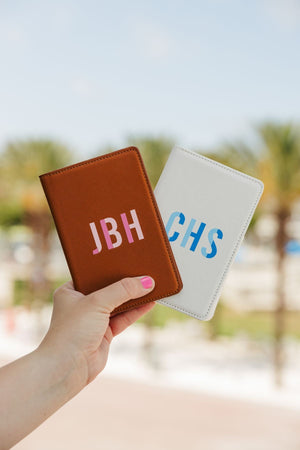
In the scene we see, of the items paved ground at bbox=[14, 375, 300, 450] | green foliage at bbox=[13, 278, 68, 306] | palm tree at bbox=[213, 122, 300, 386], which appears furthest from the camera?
green foliage at bbox=[13, 278, 68, 306]

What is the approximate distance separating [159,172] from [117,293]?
8597mm

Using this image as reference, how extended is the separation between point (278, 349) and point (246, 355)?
315 centimetres

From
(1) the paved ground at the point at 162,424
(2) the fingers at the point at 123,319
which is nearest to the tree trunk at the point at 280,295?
(1) the paved ground at the point at 162,424

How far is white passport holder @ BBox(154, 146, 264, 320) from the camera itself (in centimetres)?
188

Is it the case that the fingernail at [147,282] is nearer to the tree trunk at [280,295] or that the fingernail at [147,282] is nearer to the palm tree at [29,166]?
the tree trunk at [280,295]

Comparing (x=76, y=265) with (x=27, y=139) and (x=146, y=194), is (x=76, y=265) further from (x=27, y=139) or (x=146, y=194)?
(x=27, y=139)

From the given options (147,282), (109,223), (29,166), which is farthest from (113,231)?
(29,166)

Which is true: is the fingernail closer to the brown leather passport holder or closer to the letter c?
the brown leather passport holder

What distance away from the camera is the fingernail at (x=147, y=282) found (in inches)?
65.3

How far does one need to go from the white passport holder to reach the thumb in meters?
0.25

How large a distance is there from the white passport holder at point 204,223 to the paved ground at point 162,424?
3.83 meters

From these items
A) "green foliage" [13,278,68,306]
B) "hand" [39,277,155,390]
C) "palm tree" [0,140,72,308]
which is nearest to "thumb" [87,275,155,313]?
"hand" [39,277,155,390]

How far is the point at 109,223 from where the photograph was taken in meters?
1.69

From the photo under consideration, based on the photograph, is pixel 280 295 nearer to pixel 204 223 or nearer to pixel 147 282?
pixel 204 223
